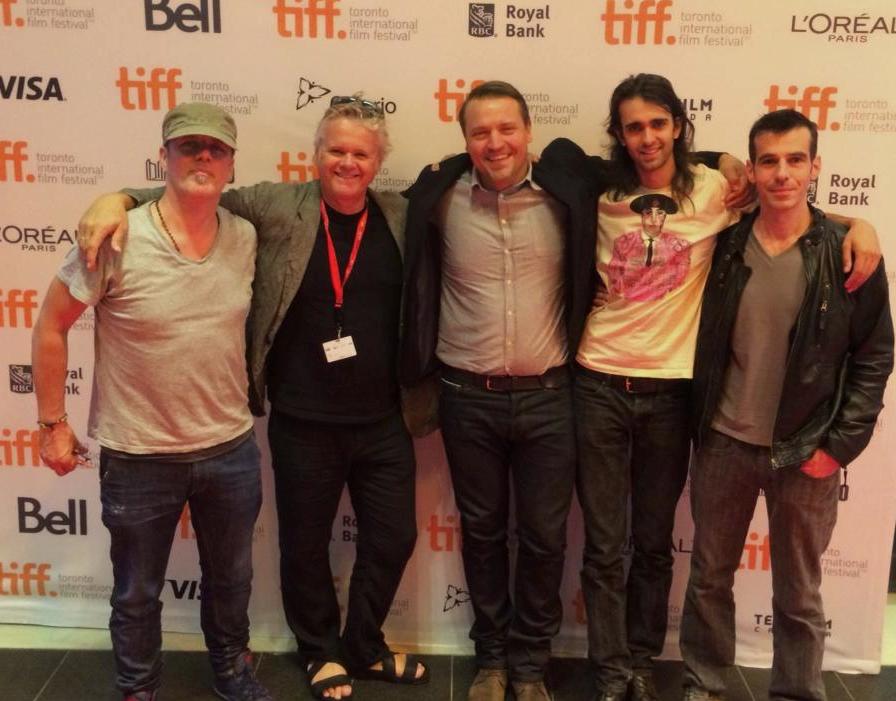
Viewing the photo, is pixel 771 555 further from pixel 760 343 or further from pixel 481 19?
pixel 481 19

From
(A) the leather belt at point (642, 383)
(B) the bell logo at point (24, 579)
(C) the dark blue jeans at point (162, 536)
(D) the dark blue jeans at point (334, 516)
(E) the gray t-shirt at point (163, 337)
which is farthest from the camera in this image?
(B) the bell logo at point (24, 579)

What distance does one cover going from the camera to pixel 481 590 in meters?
2.42

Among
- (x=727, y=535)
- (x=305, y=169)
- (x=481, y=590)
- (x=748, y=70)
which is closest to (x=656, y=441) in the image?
(x=727, y=535)

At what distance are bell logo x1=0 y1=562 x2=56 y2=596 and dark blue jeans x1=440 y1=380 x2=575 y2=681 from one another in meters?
1.55

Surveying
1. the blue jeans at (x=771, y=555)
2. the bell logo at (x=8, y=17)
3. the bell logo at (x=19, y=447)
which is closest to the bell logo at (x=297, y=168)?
the bell logo at (x=8, y=17)

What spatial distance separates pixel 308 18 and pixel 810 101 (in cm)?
157

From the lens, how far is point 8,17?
2441 millimetres

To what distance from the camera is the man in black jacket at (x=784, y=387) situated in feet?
6.41

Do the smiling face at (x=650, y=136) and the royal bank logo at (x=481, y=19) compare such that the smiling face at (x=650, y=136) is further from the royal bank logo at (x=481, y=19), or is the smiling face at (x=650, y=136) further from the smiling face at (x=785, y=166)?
the royal bank logo at (x=481, y=19)

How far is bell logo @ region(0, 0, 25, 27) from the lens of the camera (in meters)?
2.43

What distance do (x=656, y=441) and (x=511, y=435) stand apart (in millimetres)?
404

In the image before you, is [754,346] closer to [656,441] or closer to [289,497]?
[656,441]

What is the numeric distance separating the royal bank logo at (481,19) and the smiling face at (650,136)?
0.55 meters

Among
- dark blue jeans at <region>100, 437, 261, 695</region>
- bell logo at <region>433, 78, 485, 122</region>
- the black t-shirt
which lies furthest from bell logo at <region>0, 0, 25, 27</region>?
dark blue jeans at <region>100, 437, 261, 695</region>
